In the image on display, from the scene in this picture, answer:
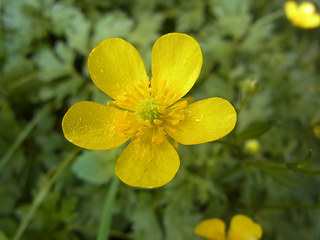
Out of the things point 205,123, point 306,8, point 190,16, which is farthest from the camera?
point 306,8

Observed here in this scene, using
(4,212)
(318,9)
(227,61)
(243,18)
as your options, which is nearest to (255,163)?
(227,61)

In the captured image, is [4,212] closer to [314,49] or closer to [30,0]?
[30,0]

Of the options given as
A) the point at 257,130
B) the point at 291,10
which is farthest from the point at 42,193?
the point at 291,10

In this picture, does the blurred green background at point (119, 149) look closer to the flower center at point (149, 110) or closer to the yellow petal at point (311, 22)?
the yellow petal at point (311, 22)

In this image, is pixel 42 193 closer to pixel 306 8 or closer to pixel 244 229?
pixel 244 229

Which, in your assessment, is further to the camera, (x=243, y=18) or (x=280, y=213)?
(x=243, y=18)

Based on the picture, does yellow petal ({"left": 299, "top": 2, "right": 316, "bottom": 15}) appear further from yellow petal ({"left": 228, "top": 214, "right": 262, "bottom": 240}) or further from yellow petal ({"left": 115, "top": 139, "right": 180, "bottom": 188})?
yellow petal ({"left": 115, "top": 139, "right": 180, "bottom": 188})

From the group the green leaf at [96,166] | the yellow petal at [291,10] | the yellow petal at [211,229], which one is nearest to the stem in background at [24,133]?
the green leaf at [96,166]
